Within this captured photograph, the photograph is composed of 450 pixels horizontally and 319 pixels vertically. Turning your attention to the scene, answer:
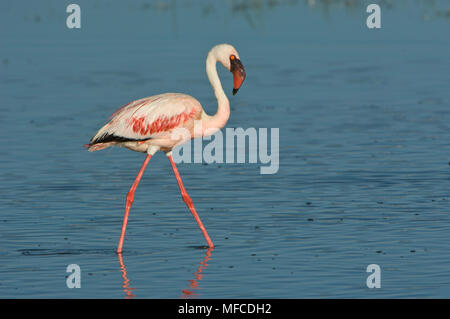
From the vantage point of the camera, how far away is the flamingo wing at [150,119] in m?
11.8

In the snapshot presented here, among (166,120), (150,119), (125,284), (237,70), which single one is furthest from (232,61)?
(125,284)

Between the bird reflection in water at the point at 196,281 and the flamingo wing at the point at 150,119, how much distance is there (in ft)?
5.05

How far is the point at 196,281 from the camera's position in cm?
998

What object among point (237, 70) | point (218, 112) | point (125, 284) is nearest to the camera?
point (125, 284)

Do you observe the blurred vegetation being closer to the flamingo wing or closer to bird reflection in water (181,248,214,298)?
the flamingo wing

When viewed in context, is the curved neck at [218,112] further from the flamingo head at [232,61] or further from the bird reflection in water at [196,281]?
the bird reflection in water at [196,281]

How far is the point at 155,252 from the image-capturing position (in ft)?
36.0

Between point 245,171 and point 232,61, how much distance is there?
10.1 ft

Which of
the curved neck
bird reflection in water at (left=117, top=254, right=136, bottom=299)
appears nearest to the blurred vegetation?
the curved neck

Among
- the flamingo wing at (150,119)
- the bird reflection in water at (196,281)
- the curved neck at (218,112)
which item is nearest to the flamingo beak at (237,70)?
the curved neck at (218,112)

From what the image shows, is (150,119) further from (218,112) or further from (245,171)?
(245,171)
